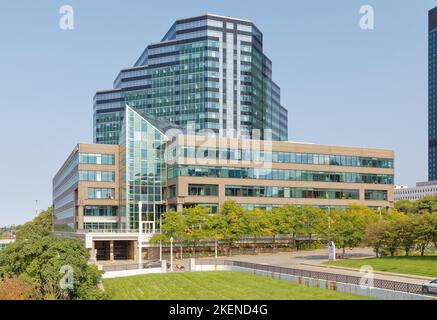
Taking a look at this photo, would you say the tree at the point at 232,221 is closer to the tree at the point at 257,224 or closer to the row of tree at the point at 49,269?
the tree at the point at 257,224

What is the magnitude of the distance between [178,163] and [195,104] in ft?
223

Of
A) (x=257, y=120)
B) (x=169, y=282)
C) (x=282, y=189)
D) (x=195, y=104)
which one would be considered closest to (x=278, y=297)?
(x=169, y=282)

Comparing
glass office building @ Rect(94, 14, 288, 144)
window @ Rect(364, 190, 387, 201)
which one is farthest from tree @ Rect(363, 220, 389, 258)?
glass office building @ Rect(94, 14, 288, 144)

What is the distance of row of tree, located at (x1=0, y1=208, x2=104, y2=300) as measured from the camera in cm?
4075

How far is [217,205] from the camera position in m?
91.9

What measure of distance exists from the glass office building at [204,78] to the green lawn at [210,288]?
326 ft

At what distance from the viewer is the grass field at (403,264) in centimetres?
5153

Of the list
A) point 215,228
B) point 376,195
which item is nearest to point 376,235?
point 215,228

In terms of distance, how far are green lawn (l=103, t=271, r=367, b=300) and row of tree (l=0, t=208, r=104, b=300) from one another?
3.39m

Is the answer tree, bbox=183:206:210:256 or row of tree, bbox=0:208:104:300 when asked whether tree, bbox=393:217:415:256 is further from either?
row of tree, bbox=0:208:104:300

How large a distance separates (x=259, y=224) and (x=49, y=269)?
4687 cm

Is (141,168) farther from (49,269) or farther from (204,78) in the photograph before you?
(204,78)

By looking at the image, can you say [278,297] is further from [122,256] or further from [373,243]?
[122,256]

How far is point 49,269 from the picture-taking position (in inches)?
1629
